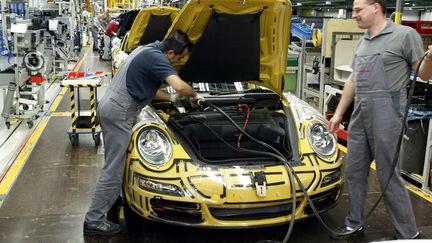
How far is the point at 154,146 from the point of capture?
3535mm

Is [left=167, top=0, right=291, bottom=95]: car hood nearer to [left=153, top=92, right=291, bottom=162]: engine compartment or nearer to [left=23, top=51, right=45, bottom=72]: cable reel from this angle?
[left=153, top=92, right=291, bottom=162]: engine compartment

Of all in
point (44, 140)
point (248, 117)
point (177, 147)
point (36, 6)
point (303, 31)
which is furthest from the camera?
point (36, 6)

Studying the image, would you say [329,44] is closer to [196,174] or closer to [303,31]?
[303,31]

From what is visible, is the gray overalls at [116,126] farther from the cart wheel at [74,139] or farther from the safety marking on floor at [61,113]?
the safety marking on floor at [61,113]

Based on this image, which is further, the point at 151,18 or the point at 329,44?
the point at 329,44

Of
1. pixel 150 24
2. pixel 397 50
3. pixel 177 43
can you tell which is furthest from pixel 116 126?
pixel 150 24

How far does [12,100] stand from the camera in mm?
7242

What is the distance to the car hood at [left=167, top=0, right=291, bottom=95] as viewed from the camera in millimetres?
3721

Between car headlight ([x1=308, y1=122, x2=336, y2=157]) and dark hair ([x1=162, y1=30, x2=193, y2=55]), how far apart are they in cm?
127

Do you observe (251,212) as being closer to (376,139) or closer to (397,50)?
(376,139)

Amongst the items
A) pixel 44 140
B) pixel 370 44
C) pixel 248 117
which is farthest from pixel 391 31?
pixel 44 140

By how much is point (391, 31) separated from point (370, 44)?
0.17 metres

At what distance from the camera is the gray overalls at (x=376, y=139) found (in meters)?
3.27

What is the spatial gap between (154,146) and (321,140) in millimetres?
A: 1397
